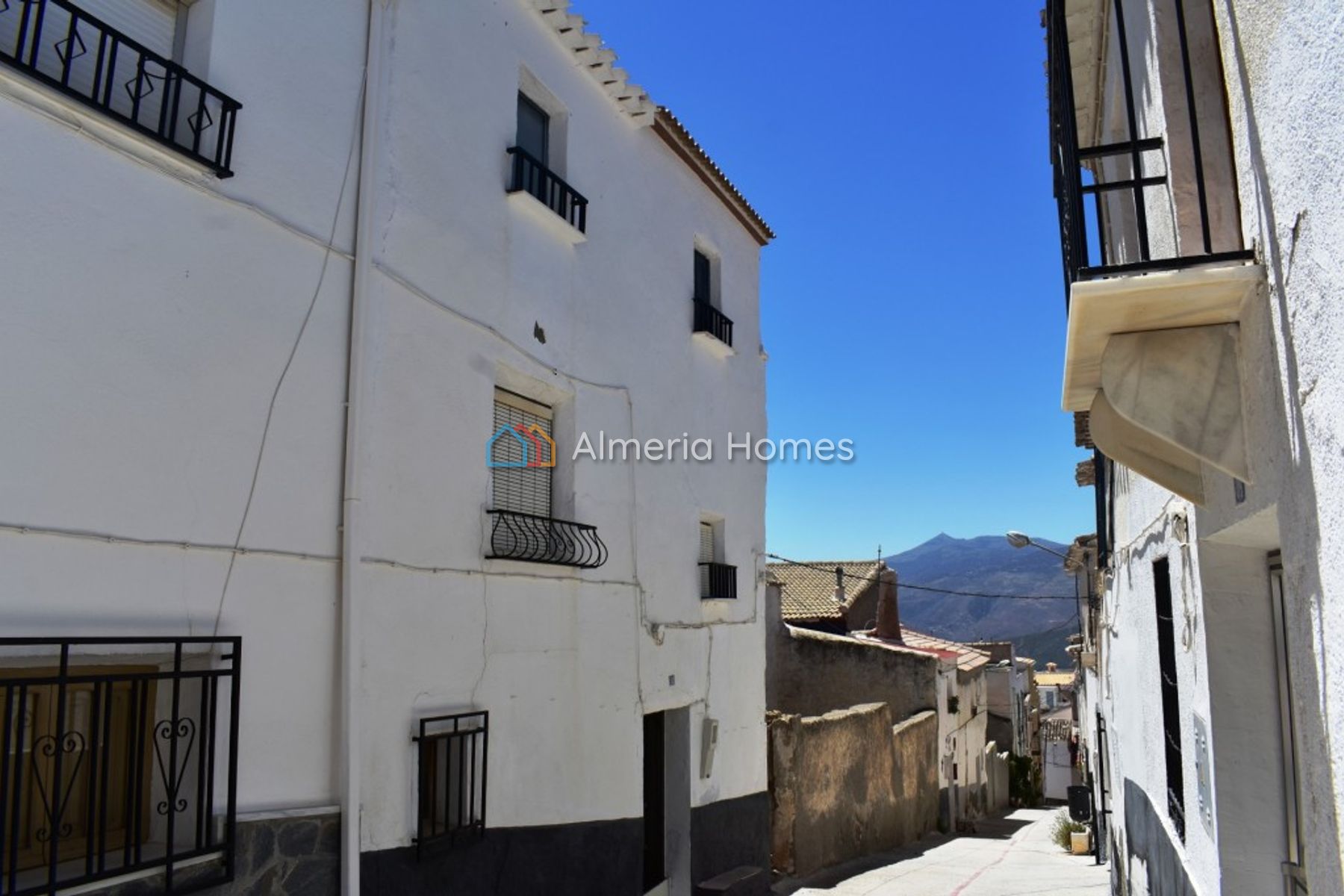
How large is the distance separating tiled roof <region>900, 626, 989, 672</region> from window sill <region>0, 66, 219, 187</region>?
2140cm

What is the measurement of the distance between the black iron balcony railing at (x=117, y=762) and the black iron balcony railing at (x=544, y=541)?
253 cm

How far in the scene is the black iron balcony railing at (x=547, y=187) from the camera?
25.8 feet

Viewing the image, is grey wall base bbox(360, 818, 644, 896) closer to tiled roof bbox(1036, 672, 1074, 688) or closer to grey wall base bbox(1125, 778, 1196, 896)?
grey wall base bbox(1125, 778, 1196, 896)

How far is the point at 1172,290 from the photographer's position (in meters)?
2.74

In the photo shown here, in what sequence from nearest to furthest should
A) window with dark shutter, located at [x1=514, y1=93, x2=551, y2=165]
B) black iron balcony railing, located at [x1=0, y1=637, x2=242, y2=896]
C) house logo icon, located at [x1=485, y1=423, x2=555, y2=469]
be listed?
black iron balcony railing, located at [x1=0, y1=637, x2=242, y2=896]
house logo icon, located at [x1=485, y1=423, x2=555, y2=469]
window with dark shutter, located at [x1=514, y1=93, x2=551, y2=165]

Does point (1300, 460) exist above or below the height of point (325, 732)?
above

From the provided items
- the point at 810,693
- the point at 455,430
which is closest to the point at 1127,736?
the point at 455,430

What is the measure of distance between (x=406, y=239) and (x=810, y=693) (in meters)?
15.5

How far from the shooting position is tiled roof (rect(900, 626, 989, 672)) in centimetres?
2485

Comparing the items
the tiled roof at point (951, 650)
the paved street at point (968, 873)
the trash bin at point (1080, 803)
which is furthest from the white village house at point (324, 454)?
the tiled roof at point (951, 650)

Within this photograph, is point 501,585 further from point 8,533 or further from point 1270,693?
point 1270,693

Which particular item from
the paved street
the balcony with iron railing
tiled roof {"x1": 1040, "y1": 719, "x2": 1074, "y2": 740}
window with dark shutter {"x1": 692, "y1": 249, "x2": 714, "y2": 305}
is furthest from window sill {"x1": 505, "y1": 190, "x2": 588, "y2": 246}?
tiled roof {"x1": 1040, "y1": 719, "x2": 1074, "y2": 740}

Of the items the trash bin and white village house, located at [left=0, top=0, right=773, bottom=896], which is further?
the trash bin

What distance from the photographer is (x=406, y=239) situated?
6.59 meters
